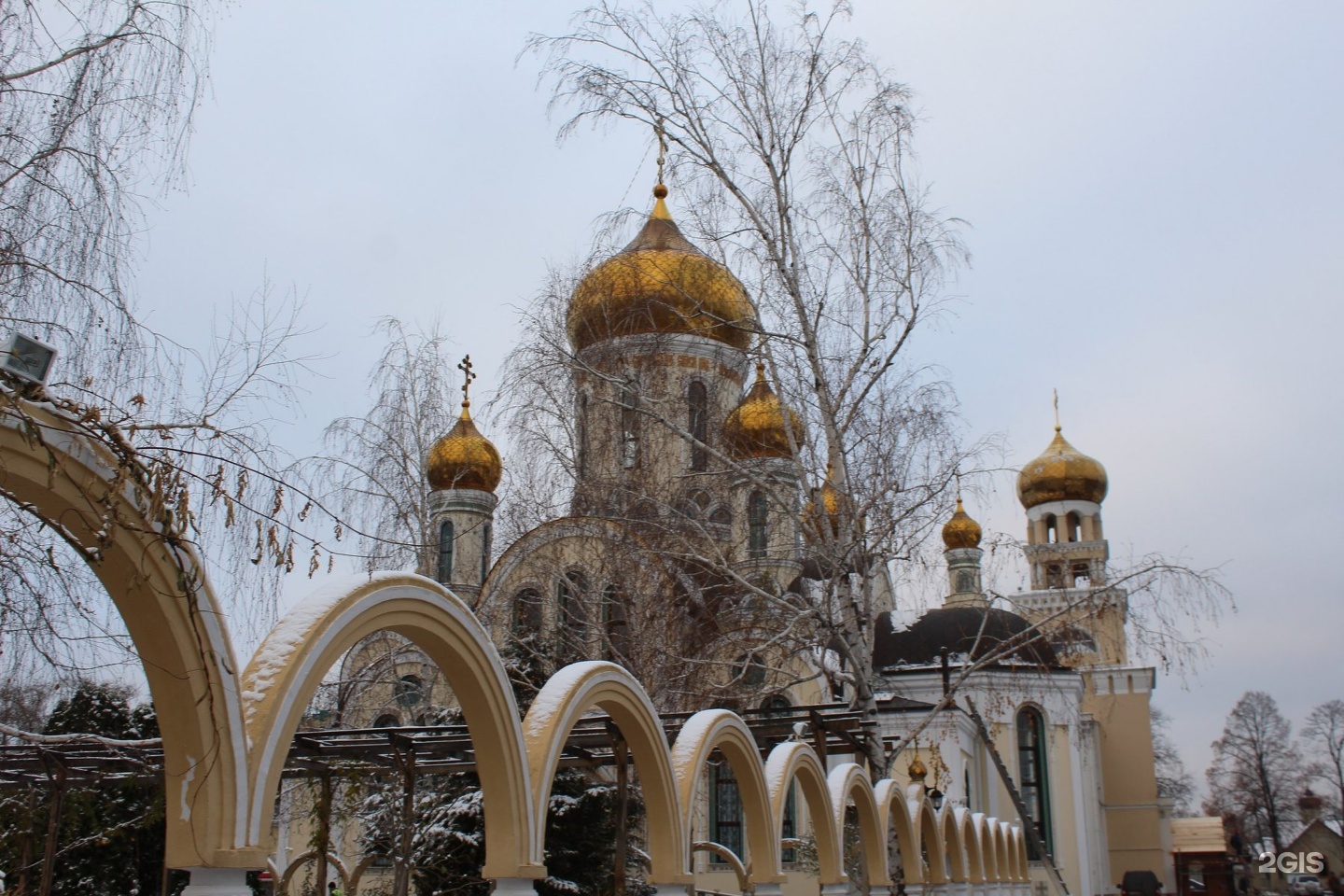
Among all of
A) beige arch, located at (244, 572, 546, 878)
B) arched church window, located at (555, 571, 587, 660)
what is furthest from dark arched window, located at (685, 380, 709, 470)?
beige arch, located at (244, 572, 546, 878)

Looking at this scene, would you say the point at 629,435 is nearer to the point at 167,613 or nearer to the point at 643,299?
the point at 643,299

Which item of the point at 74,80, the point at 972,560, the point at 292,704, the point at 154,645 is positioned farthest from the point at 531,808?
the point at 972,560

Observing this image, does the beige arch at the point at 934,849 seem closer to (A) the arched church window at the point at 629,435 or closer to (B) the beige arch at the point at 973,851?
(B) the beige arch at the point at 973,851

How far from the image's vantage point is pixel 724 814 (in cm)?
2608

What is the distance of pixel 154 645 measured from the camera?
509 centimetres

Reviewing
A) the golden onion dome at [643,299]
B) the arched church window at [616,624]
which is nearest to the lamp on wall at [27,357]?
the golden onion dome at [643,299]

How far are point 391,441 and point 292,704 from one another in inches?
517

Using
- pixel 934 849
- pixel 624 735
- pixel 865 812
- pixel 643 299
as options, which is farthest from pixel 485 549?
pixel 624 735

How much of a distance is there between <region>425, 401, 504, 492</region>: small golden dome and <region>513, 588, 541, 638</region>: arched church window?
5.44m

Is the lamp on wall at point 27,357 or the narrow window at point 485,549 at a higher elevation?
the narrow window at point 485,549

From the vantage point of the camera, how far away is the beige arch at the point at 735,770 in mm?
9477

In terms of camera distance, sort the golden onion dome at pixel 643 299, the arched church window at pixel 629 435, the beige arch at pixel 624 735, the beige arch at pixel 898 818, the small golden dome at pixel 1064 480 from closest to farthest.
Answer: the beige arch at pixel 624 735, the beige arch at pixel 898 818, the golden onion dome at pixel 643 299, the arched church window at pixel 629 435, the small golden dome at pixel 1064 480

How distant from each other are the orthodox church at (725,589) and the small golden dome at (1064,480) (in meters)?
5.38

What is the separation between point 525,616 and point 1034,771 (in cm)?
1393
